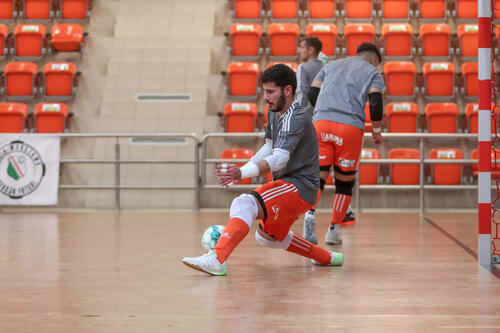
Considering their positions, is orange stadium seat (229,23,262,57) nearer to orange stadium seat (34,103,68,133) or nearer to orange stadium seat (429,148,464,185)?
orange stadium seat (34,103,68,133)

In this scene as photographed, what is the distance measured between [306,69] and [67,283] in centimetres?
365

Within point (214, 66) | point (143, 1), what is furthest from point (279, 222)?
point (143, 1)

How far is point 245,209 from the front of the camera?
422 cm

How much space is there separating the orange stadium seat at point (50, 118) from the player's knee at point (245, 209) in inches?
302

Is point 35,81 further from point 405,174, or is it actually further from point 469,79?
point 469,79

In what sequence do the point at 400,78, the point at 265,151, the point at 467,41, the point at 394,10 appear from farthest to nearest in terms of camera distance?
the point at 394,10 < the point at 467,41 < the point at 400,78 < the point at 265,151

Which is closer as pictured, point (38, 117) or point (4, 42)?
point (38, 117)

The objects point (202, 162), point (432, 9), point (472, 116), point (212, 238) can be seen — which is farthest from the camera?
point (432, 9)

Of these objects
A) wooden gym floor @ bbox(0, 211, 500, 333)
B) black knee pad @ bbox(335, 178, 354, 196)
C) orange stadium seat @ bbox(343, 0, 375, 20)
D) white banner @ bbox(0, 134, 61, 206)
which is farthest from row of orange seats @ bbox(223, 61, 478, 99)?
black knee pad @ bbox(335, 178, 354, 196)

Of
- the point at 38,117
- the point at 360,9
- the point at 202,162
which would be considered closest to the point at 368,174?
the point at 202,162

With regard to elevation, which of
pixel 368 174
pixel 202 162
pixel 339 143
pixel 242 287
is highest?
pixel 339 143

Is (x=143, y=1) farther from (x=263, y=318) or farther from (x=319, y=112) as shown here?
(x=263, y=318)

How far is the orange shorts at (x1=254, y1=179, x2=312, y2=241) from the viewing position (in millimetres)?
4301

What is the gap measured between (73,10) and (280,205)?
10692 mm
